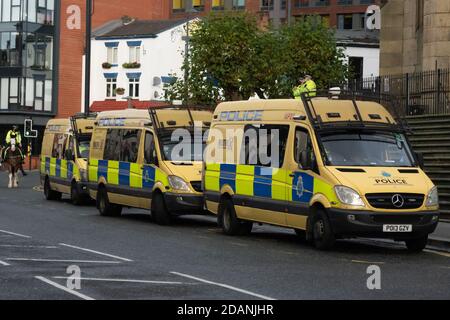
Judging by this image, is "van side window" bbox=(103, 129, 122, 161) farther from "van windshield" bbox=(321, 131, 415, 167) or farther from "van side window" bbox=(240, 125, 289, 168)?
"van windshield" bbox=(321, 131, 415, 167)

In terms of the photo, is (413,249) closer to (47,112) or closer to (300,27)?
(300,27)

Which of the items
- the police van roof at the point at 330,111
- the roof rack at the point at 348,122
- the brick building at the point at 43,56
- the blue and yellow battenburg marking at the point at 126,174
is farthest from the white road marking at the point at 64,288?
the brick building at the point at 43,56

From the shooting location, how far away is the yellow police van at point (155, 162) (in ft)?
77.2

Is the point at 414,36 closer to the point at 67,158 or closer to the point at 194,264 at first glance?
the point at 67,158

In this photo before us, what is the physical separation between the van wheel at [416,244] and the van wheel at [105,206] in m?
10.2

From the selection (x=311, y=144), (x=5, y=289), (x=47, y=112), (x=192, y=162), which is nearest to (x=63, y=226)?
(x=192, y=162)

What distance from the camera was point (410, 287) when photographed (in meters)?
13.4

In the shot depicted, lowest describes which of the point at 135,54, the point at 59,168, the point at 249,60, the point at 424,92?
the point at 59,168

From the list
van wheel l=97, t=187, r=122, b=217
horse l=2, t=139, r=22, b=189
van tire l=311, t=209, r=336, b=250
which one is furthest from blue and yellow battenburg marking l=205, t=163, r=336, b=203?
horse l=2, t=139, r=22, b=189

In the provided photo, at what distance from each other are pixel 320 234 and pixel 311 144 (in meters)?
1.50

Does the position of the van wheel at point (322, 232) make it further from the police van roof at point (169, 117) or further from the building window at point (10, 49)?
the building window at point (10, 49)

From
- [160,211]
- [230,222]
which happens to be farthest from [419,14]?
[230,222]

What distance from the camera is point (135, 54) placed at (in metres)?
87.4

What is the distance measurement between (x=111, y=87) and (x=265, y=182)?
69207 millimetres
